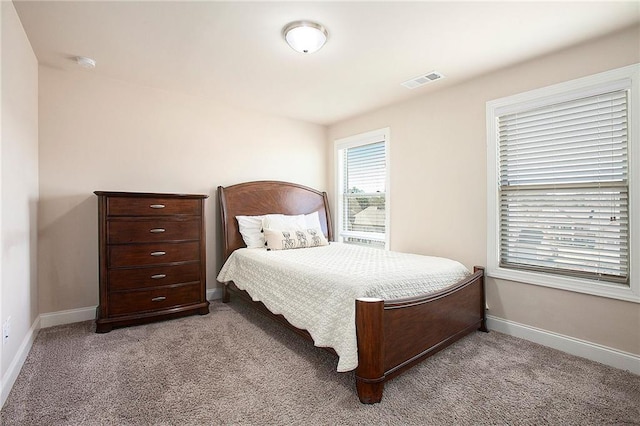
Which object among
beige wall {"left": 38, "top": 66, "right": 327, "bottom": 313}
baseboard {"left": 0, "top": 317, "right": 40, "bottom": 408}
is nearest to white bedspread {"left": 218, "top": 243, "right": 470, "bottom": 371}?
beige wall {"left": 38, "top": 66, "right": 327, "bottom": 313}

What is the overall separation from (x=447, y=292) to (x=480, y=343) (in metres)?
0.65

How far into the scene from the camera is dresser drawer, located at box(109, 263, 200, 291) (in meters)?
2.74

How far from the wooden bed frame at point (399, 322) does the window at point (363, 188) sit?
4.71 ft

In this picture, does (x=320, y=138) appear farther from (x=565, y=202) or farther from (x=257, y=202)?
(x=565, y=202)

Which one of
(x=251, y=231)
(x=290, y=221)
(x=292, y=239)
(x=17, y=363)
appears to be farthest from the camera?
(x=290, y=221)

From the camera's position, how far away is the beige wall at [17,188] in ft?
6.08

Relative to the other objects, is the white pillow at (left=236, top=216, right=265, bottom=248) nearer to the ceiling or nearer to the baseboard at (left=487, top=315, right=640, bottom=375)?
the ceiling

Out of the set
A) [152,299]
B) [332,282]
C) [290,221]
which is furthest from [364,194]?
[152,299]

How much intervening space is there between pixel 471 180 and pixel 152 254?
310 centimetres

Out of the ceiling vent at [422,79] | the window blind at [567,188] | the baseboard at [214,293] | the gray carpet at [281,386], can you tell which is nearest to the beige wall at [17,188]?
the gray carpet at [281,386]

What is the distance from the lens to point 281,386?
1.90 metres

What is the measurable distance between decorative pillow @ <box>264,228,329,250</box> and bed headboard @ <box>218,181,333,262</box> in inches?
16.9

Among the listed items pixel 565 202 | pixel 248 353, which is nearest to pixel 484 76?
pixel 565 202

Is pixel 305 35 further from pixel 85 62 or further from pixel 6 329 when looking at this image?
pixel 6 329
